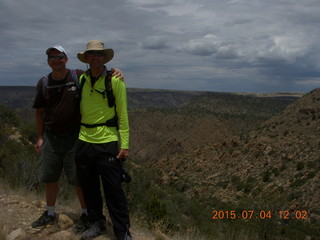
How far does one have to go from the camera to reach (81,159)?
387cm

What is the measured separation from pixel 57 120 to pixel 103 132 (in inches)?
28.1

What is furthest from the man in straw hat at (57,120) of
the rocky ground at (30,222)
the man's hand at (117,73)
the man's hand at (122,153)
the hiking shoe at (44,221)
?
the man's hand at (122,153)

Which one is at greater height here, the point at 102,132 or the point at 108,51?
the point at 108,51

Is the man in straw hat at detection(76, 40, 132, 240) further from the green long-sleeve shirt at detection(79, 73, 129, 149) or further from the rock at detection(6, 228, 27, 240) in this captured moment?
the rock at detection(6, 228, 27, 240)

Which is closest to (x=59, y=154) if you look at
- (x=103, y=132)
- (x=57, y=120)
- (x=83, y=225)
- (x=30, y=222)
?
(x=57, y=120)

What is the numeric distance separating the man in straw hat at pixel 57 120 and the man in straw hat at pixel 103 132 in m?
0.27

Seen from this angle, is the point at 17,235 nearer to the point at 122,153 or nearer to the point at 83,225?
the point at 83,225

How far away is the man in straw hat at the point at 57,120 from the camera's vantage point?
404 cm

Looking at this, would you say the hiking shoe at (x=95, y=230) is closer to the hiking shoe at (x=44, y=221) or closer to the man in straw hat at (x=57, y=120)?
the man in straw hat at (x=57, y=120)

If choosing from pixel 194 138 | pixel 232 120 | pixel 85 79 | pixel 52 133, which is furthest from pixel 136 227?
pixel 232 120

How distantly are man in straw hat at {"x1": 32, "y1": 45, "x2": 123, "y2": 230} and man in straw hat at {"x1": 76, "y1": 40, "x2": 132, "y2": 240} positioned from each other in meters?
0.27

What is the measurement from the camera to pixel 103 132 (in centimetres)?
373

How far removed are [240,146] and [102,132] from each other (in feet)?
93.9

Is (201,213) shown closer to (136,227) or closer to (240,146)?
(136,227)
